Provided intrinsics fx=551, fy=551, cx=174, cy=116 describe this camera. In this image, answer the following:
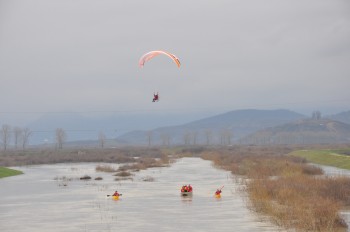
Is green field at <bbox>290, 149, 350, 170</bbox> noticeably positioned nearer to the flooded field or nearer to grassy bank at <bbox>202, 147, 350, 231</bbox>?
the flooded field

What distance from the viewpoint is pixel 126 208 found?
→ 3638 cm

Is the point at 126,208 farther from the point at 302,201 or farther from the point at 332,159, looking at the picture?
the point at 332,159

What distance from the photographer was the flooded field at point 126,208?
29.4 metres

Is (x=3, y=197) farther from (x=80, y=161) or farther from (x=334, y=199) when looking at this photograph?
(x=80, y=161)

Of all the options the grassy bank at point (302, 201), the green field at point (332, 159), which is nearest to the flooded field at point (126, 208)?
the grassy bank at point (302, 201)

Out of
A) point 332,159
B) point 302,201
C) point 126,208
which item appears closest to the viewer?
point 302,201

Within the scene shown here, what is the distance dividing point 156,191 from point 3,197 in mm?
12495

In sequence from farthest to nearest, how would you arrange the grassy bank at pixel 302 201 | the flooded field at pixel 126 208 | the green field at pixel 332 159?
the green field at pixel 332 159 < the flooded field at pixel 126 208 < the grassy bank at pixel 302 201

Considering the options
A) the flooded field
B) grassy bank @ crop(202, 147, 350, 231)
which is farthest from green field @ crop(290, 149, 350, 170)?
grassy bank @ crop(202, 147, 350, 231)

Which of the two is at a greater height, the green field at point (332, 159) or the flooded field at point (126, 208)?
the green field at point (332, 159)

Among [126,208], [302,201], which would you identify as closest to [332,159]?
[302,201]

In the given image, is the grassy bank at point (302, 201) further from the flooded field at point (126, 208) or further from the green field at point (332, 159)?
the green field at point (332, 159)

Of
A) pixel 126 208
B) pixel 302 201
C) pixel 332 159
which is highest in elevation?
pixel 332 159

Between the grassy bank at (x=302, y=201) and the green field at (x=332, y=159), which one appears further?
the green field at (x=332, y=159)
